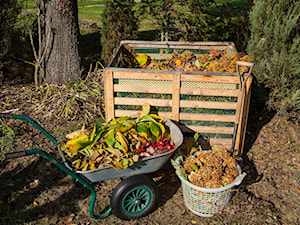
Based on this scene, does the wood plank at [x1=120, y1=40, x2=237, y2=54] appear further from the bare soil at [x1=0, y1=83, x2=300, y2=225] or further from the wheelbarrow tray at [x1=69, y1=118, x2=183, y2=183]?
the wheelbarrow tray at [x1=69, y1=118, x2=183, y2=183]

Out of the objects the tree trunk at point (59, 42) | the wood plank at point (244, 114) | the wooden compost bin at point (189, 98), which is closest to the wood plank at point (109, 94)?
the wooden compost bin at point (189, 98)

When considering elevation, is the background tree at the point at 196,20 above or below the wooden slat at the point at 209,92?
above

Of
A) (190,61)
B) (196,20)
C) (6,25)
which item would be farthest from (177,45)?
(6,25)

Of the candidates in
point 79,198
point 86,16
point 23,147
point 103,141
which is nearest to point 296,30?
point 103,141

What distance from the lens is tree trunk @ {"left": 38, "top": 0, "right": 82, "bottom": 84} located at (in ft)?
17.3

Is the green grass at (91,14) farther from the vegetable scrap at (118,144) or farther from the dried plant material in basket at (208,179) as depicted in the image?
the dried plant material in basket at (208,179)

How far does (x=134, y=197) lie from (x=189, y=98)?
4.62 feet

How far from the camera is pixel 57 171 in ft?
13.0

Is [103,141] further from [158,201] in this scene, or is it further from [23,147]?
[23,147]

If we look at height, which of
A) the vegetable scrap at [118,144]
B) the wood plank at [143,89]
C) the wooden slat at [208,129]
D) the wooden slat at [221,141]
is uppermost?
the wood plank at [143,89]

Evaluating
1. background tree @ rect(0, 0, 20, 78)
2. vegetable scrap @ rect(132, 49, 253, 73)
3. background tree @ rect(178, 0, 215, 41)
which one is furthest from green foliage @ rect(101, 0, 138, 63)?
background tree @ rect(0, 0, 20, 78)

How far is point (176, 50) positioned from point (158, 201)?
2334mm

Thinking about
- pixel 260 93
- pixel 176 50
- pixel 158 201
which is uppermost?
pixel 176 50

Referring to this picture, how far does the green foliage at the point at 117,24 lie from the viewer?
5.72 m
